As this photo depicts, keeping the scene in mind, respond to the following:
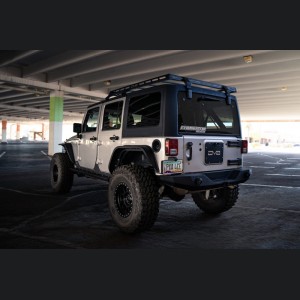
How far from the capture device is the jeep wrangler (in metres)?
3.83

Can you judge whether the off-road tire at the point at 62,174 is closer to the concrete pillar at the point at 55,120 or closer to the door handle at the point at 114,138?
the door handle at the point at 114,138

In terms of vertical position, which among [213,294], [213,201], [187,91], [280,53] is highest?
[280,53]

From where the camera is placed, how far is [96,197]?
6523 millimetres

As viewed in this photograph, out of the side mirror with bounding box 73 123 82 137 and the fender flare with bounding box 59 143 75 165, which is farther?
the fender flare with bounding box 59 143 75 165

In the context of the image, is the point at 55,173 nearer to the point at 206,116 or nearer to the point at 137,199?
the point at 137,199

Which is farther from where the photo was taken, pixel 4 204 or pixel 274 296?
pixel 4 204

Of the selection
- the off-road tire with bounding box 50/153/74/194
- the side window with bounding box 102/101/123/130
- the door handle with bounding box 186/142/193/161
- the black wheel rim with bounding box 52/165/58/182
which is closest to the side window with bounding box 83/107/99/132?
the side window with bounding box 102/101/123/130

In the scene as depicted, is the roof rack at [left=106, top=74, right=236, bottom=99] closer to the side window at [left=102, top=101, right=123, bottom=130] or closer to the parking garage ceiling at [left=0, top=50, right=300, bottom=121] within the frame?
the side window at [left=102, top=101, right=123, bottom=130]

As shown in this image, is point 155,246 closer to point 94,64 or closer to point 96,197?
point 96,197

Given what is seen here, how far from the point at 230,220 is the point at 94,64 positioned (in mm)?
10135

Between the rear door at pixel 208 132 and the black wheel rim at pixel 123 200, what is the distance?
97 centimetres

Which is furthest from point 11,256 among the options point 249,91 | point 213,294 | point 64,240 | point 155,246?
point 249,91

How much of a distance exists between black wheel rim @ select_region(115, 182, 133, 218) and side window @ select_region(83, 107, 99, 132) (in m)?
1.71

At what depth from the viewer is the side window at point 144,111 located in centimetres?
406
